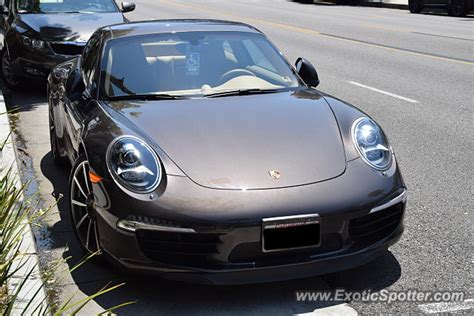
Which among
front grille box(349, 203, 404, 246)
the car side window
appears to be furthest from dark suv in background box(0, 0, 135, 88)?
front grille box(349, 203, 404, 246)

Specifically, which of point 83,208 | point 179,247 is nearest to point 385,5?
point 83,208

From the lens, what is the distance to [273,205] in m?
3.83

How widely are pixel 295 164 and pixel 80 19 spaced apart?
713cm

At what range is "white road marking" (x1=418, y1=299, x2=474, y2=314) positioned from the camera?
3.88 metres

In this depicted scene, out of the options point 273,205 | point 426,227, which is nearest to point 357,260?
point 273,205

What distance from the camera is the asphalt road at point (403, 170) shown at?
13.5ft

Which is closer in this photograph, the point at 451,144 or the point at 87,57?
the point at 87,57

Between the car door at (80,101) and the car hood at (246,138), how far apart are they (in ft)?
1.14

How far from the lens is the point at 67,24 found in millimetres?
10234

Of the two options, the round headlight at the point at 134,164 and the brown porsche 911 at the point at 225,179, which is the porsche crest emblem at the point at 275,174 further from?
the round headlight at the point at 134,164

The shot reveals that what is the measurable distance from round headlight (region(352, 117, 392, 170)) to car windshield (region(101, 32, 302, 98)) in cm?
89

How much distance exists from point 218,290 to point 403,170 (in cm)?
293

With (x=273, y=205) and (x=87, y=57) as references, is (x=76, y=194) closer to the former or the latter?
(x=273, y=205)

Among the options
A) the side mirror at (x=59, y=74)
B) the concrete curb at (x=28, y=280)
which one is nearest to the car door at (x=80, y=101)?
the side mirror at (x=59, y=74)
